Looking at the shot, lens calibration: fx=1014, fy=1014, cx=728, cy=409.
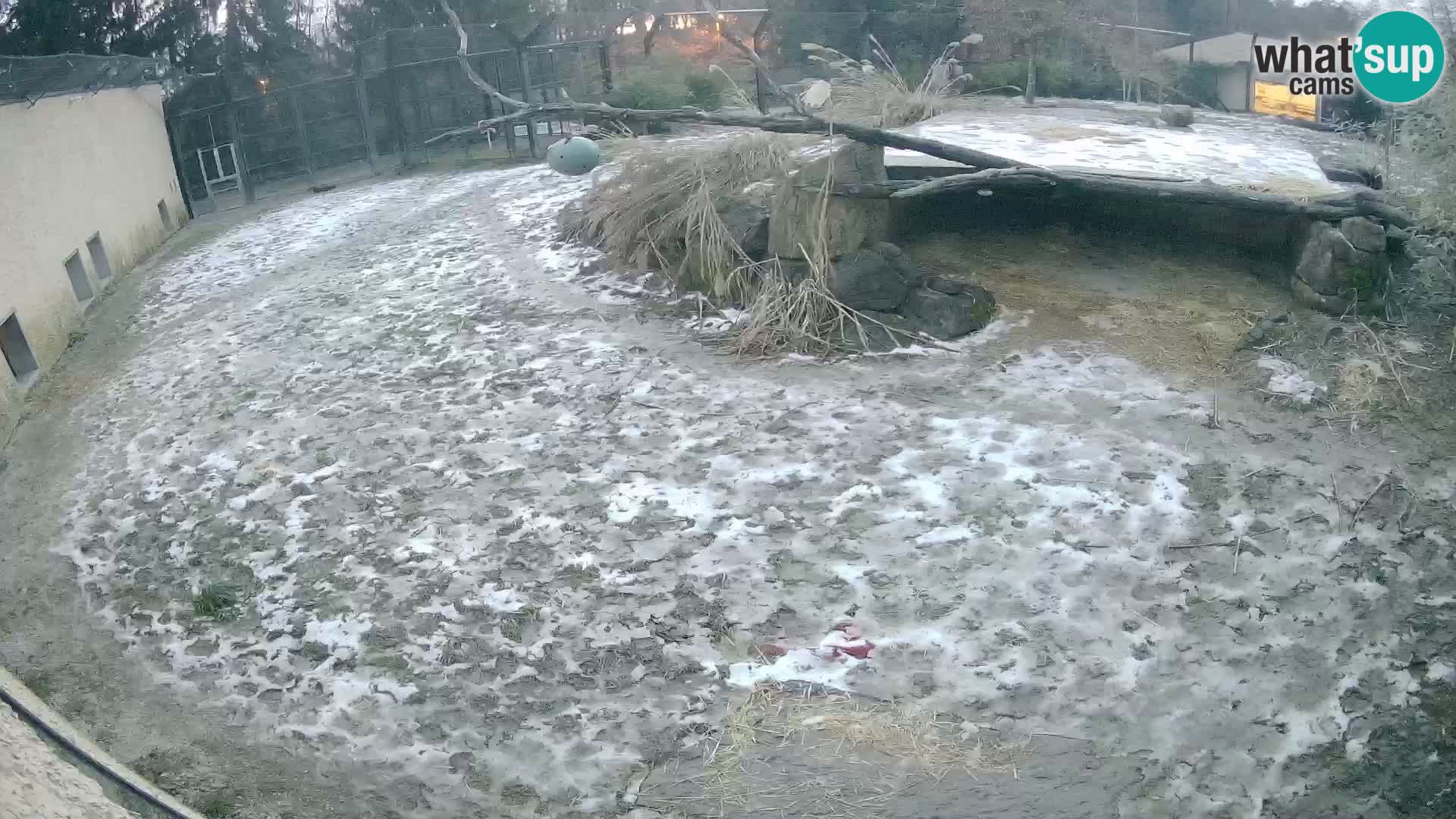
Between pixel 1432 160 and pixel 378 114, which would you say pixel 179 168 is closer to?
pixel 378 114

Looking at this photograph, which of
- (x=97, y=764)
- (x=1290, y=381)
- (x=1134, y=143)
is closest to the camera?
(x=97, y=764)

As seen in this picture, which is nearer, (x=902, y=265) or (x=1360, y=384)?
(x=1360, y=384)

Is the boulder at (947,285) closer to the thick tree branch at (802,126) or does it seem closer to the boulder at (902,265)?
the boulder at (902,265)

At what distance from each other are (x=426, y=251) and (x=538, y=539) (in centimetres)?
553

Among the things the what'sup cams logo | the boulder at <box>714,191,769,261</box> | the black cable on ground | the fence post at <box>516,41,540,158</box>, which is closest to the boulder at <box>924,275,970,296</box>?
the boulder at <box>714,191,769,261</box>

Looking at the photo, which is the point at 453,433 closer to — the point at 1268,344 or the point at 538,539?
the point at 538,539

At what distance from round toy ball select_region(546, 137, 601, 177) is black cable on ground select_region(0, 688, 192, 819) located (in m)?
6.15

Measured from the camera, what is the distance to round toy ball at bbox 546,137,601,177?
8.55 meters

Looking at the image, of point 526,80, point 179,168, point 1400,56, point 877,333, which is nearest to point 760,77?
point 526,80

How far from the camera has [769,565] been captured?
4453mm

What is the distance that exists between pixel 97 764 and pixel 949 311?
5117mm

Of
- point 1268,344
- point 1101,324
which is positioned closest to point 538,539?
point 1101,324

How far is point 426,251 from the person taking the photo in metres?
9.49

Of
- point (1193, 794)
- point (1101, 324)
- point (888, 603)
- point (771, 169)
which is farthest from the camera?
point (771, 169)
